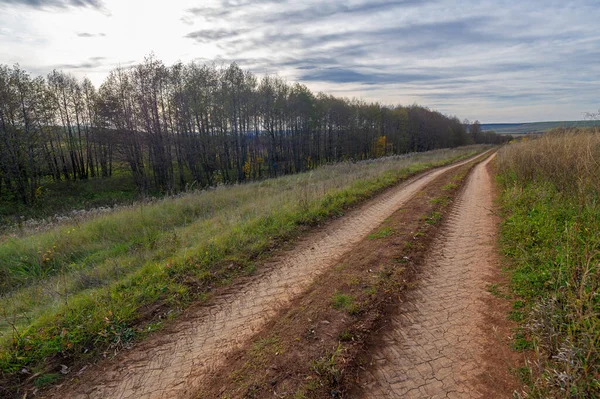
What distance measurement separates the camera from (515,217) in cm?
707

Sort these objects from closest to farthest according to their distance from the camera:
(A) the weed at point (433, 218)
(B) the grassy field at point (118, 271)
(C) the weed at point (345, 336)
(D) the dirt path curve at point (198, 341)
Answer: (D) the dirt path curve at point (198, 341), (C) the weed at point (345, 336), (B) the grassy field at point (118, 271), (A) the weed at point (433, 218)

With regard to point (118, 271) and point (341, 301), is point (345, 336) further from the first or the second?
point (118, 271)

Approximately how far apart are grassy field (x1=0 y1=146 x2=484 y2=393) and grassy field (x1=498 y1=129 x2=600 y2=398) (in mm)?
4336

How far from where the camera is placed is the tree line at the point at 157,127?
26.7 meters

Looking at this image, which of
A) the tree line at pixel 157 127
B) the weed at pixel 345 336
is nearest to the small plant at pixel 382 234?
the weed at pixel 345 336

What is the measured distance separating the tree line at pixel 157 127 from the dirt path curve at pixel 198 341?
20.6m

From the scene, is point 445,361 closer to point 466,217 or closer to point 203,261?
point 203,261

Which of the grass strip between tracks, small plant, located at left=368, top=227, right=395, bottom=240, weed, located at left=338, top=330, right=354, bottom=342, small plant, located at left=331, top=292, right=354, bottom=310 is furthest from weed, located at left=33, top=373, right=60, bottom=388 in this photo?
small plant, located at left=368, top=227, right=395, bottom=240

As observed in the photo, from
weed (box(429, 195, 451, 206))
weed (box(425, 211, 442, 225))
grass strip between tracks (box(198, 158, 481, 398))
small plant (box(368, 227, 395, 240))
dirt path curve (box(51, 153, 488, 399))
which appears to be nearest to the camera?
grass strip between tracks (box(198, 158, 481, 398))

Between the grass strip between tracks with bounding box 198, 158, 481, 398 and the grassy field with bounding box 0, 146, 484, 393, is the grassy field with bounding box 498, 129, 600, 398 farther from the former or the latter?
the grassy field with bounding box 0, 146, 484, 393

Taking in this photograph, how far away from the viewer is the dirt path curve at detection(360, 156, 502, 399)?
2814 mm

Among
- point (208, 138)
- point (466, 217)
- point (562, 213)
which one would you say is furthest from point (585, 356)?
point (208, 138)

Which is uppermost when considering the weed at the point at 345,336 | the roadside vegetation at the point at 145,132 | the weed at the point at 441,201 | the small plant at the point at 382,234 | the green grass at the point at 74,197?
the roadside vegetation at the point at 145,132

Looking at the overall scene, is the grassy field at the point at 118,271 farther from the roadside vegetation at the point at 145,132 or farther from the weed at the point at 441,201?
the roadside vegetation at the point at 145,132
